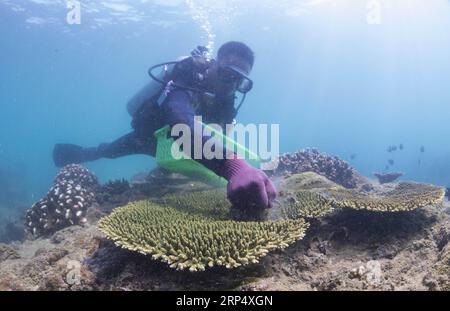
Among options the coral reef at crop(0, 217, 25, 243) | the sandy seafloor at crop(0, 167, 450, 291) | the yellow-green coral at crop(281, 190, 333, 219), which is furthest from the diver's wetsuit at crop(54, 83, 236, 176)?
the coral reef at crop(0, 217, 25, 243)

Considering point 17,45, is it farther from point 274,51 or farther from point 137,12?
point 274,51

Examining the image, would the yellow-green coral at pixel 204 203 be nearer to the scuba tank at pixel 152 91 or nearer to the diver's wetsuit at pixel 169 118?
the diver's wetsuit at pixel 169 118

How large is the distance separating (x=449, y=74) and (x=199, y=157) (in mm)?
125171

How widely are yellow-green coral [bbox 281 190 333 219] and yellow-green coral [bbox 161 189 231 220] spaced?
93 centimetres

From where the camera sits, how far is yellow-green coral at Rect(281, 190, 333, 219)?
534 cm

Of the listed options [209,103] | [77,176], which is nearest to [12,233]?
[77,176]

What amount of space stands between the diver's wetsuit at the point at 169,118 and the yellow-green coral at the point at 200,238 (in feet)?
4.36

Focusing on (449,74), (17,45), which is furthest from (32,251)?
(449,74)

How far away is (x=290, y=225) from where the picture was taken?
4629mm

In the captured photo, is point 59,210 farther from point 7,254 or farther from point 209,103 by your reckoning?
point 209,103

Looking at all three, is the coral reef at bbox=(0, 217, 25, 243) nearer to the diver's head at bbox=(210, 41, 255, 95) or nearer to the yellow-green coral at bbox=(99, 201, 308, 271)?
the diver's head at bbox=(210, 41, 255, 95)

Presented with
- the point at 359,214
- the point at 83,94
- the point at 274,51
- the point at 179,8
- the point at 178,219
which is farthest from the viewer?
the point at 83,94

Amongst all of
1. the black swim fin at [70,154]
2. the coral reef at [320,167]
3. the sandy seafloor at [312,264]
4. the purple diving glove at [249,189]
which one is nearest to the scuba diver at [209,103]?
the purple diving glove at [249,189]

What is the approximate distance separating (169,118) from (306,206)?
8.82 feet
